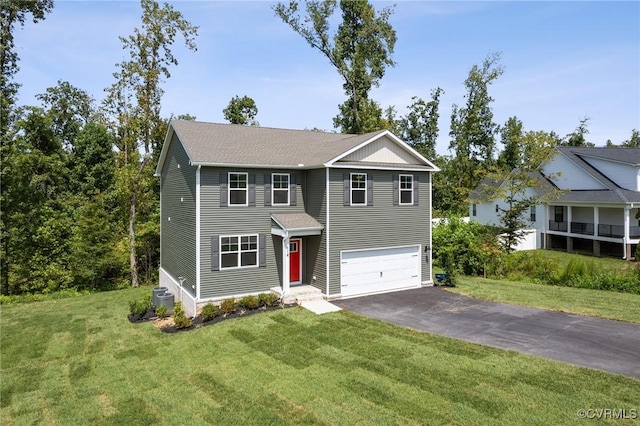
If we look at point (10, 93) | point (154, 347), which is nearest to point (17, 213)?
point (10, 93)

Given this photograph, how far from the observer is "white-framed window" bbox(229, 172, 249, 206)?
50.3 feet

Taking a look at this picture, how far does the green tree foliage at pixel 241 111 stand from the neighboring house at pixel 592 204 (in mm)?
23725

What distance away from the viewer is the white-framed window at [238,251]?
15.1 meters

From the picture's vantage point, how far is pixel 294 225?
50.5ft

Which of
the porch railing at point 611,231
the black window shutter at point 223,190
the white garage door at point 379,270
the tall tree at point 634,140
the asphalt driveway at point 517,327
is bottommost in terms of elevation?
the asphalt driveway at point 517,327

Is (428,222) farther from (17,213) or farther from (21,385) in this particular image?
(17,213)

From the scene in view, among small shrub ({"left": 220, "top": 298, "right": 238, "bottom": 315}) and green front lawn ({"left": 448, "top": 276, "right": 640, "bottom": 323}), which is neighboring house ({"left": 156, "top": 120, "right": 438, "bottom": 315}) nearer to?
small shrub ({"left": 220, "top": 298, "right": 238, "bottom": 315})

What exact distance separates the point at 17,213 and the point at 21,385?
53.9 ft

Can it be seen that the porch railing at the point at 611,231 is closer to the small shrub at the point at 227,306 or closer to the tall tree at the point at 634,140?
the small shrub at the point at 227,306

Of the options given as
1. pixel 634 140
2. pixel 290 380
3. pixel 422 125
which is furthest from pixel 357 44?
pixel 634 140

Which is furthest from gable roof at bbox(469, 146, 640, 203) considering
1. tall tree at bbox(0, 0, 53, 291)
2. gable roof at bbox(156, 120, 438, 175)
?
tall tree at bbox(0, 0, 53, 291)

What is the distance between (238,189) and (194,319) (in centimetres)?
507

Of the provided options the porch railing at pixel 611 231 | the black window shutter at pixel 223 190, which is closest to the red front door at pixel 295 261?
the black window shutter at pixel 223 190

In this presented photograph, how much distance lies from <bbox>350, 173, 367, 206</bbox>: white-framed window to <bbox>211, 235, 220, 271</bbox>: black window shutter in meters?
5.65
